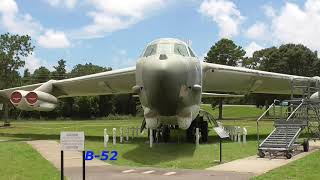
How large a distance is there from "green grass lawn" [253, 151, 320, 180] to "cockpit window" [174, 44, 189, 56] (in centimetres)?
529

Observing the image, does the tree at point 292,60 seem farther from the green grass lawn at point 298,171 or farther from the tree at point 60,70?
the green grass lawn at point 298,171

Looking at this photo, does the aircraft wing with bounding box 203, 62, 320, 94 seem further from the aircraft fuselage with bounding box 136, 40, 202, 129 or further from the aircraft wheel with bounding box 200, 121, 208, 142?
the aircraft fuselage with bounding box 136, 40, 202, 129

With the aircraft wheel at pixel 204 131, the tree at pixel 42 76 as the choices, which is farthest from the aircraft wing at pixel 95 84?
the tree at pixel 42 76

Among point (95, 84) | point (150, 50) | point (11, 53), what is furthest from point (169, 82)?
point (11, 53)

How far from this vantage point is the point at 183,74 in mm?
15555

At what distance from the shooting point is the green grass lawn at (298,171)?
11289 millimetres

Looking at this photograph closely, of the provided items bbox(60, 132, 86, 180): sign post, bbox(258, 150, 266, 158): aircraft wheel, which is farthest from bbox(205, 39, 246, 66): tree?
bbox(60, 132, 86, 180): sign post

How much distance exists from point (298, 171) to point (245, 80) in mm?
13230

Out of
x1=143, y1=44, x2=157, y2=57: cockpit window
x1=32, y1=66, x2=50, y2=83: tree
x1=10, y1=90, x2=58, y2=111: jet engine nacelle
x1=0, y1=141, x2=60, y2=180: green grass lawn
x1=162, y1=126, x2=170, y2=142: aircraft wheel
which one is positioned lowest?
x1=0, y1=141, x2=60, y2=180: green grass lawn

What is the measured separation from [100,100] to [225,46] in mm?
23034

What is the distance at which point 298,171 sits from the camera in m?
12.3

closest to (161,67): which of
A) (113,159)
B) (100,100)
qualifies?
(113,159)

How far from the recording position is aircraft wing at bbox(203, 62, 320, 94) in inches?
915

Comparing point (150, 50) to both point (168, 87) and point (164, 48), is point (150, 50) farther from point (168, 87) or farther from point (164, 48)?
point (168, 87)
